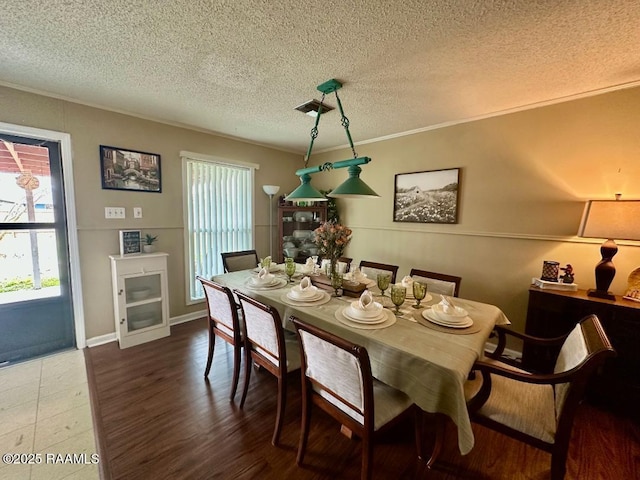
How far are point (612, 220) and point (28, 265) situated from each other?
4.99m

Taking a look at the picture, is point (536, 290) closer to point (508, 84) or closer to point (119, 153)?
point (508, 84)

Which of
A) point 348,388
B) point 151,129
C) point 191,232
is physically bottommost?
point 348,388

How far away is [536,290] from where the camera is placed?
2213mm

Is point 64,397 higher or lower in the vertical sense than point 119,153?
lower

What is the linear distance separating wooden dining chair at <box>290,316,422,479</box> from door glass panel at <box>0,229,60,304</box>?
2852mm

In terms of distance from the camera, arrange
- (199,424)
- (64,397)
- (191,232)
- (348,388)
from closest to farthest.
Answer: (348,388), (199,424), (64,397), (191,232)

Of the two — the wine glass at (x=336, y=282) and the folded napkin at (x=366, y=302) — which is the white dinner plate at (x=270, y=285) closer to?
the wine glass at (x=336, y=282)

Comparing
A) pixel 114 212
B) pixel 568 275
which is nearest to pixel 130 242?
pixel 114 212

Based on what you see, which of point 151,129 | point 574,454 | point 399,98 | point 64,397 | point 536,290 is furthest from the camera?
point 151,129

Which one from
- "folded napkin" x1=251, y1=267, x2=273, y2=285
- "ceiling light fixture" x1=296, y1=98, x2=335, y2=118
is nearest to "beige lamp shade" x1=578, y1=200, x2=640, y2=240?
"ceiling light fixture" x1=296, y1=98, x2=335, y2=118

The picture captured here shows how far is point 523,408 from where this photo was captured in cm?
130

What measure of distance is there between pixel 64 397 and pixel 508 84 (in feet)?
13.9

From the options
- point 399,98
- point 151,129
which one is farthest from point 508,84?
point 151,129

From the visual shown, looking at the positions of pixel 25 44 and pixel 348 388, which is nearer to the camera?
pixel 348 388
